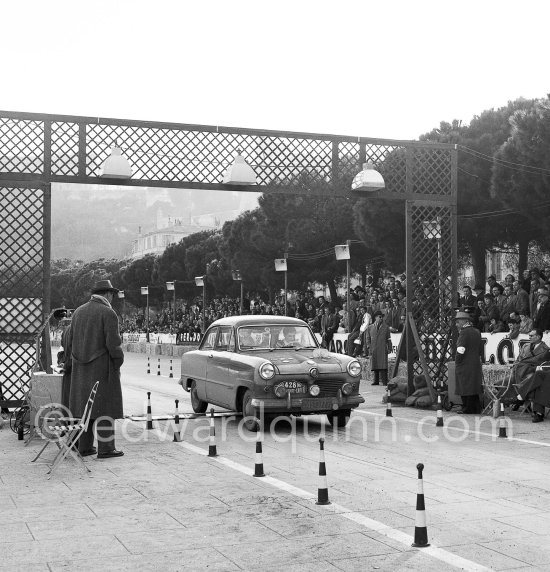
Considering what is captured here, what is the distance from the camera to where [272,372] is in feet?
43.1

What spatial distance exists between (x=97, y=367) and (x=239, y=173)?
5.97 meters

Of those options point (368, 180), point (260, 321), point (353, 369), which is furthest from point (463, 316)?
point (260, 321)

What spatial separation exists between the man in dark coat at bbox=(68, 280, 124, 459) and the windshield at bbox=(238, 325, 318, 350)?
12.3 feet

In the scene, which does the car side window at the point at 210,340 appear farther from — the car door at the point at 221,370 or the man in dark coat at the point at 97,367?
the man in dark coat at the point at 97,367

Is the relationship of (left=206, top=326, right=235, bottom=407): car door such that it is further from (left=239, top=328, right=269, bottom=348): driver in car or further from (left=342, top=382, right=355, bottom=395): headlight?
(left=342, top=382, right=355, bottom=395): headlight

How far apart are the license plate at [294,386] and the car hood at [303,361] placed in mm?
179

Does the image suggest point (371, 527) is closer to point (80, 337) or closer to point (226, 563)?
point (226, 563)

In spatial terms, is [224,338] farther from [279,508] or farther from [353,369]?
[279,508]

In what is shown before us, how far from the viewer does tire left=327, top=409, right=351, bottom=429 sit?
541 inches

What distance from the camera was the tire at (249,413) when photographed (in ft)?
43.2

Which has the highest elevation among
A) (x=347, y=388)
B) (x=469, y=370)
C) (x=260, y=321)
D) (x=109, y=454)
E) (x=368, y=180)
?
(x=368, y=180)

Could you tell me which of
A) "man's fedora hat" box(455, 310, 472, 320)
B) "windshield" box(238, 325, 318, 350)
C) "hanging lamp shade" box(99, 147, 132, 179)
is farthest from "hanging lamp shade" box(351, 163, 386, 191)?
"hanging lamp shade" box(99, 147, 132, 179)

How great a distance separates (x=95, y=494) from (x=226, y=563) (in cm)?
285

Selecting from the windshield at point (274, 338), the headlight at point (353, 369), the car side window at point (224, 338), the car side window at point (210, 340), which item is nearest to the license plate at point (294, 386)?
the headlight at point (353, 369)
